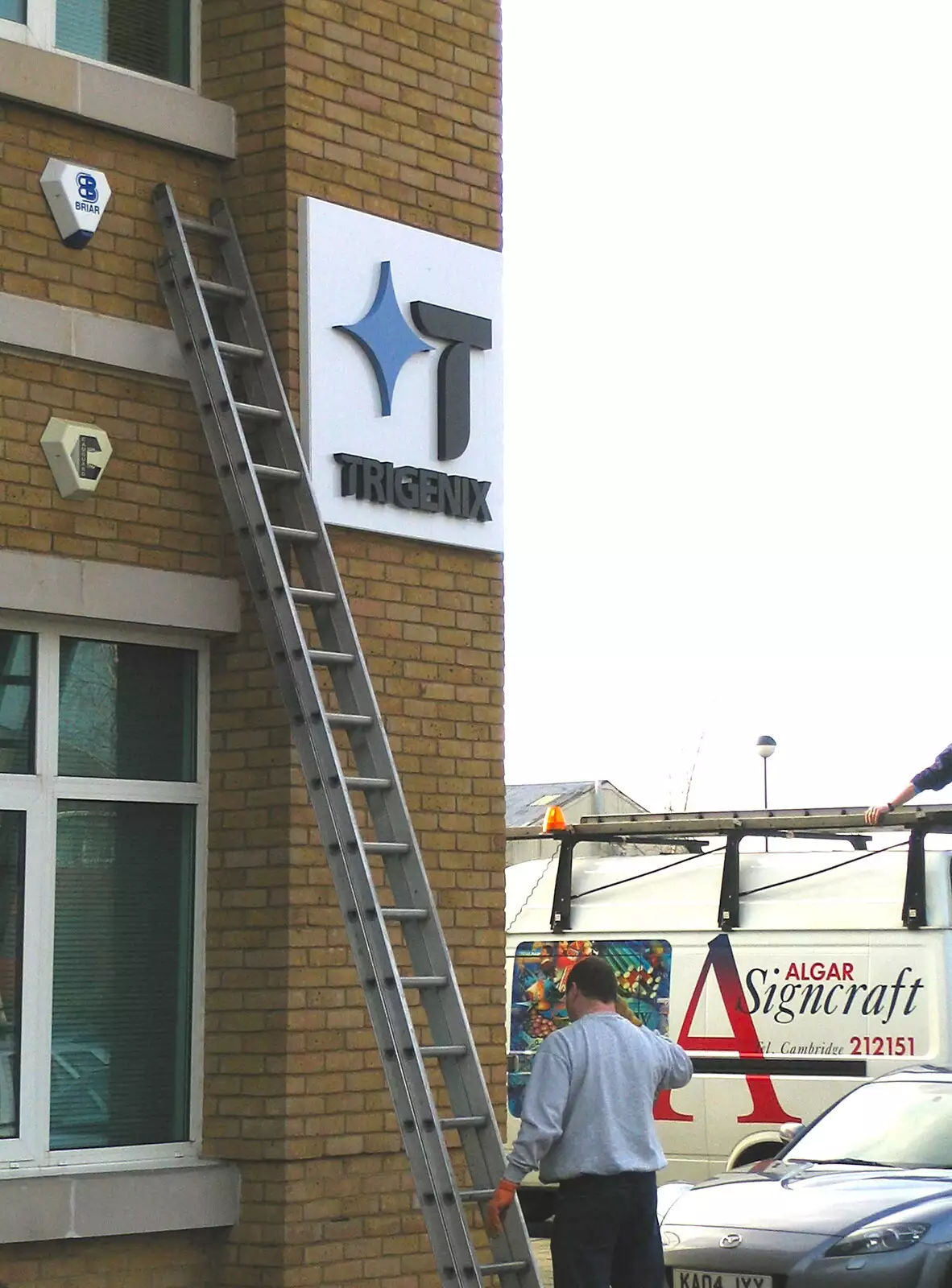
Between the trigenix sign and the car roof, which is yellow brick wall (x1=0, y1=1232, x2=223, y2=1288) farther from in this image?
the car roof

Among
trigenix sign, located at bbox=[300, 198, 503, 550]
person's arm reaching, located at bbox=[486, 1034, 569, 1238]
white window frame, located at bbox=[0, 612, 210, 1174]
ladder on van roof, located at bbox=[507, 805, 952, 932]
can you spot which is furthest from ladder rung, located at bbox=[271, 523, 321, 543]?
ladder on van roof, located at bbox=[507, 805, 952, 932]

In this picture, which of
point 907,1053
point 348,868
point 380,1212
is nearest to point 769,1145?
point 907,1053

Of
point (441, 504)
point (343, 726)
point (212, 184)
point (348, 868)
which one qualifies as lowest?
point (348, 868)

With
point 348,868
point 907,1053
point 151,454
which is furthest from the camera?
point 907,1053

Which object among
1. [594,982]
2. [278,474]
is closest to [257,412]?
[278,474]

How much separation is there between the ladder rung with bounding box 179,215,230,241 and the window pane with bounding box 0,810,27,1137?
96.8 inches

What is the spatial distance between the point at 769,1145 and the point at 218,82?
8716 millimetres

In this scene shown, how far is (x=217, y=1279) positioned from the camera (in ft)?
28.5

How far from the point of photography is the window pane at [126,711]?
28.5 ft

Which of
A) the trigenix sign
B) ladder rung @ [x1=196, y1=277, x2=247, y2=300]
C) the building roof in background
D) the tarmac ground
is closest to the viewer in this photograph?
ladder rung @ [x1=196, y1=277, x2=247, y2=300]

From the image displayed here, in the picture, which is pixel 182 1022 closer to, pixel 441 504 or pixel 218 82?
pixel 441 504

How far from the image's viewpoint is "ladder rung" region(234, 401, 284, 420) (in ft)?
28.7

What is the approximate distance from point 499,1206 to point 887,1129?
13.7ft

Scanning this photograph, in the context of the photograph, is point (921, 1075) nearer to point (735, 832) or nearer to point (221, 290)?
point (735, 832)
